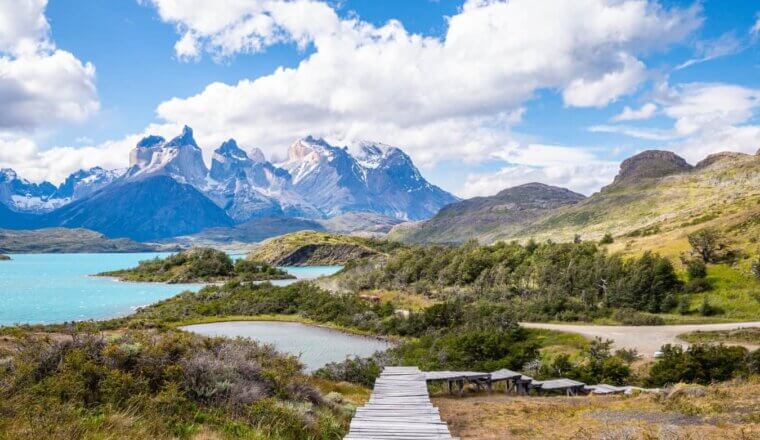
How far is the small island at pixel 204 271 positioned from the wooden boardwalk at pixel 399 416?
388ft

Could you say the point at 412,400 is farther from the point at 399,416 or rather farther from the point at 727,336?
the point at 727,336

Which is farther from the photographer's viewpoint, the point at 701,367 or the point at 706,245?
the point at 706,245

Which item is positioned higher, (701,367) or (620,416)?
(620,416)

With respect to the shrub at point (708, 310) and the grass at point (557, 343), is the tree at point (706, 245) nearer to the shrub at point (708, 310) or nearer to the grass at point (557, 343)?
the shrub at point (708, 310)

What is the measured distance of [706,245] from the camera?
54.1 meters

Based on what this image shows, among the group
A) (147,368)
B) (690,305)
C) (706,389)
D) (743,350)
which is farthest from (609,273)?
(147,368)

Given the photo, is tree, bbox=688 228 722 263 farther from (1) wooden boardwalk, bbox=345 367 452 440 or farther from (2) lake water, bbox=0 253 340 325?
(2) lake water, bbox=0 253 340 325

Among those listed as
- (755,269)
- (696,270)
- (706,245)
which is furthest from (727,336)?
(706,245)

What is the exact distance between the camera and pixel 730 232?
5972cm

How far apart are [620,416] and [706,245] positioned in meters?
49.3

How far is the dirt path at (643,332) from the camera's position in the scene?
32.9m

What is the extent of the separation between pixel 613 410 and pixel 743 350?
12226 mm

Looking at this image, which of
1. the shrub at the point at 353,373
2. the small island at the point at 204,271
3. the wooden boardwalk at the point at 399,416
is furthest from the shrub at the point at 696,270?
the small island at the point at 204,271

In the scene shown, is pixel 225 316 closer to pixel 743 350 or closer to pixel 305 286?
pixel 305 286
